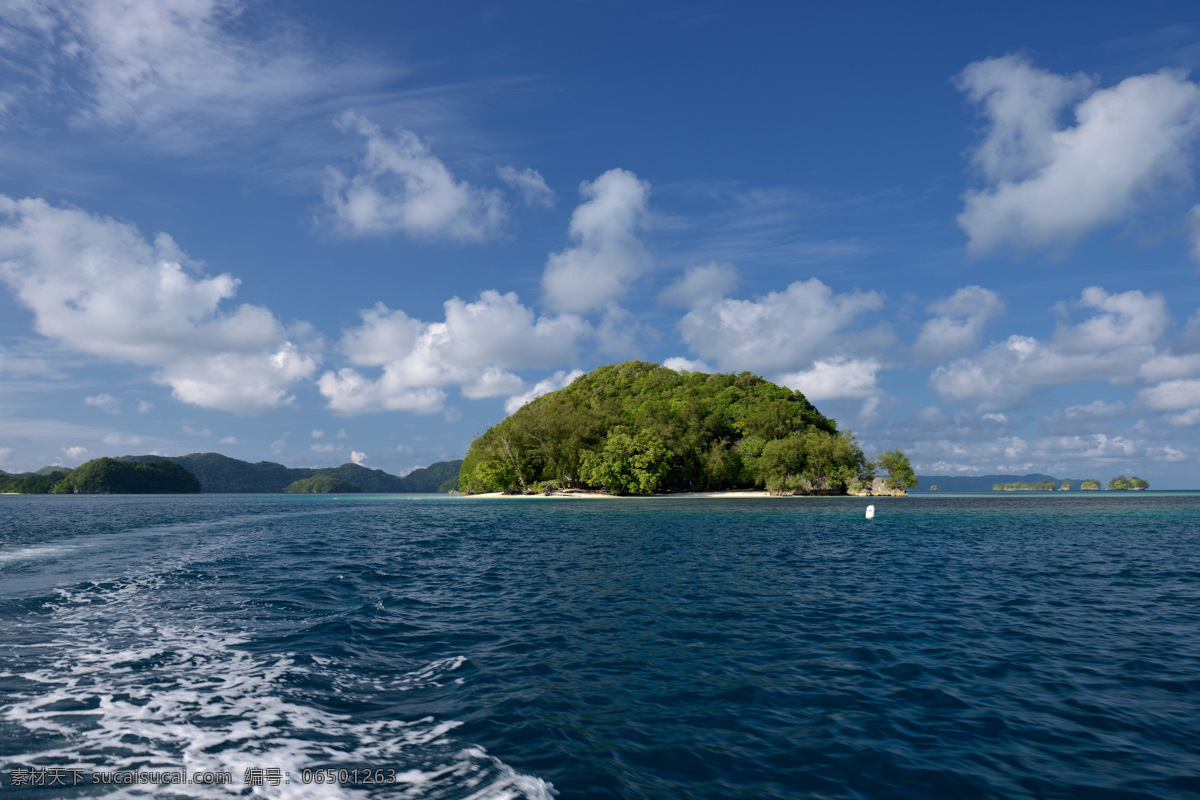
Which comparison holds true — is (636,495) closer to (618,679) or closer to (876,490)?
(876,490)

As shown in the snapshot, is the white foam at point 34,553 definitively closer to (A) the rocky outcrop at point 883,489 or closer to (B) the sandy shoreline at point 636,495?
(B) the sandy shoreline at point 636,495

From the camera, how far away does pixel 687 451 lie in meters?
110

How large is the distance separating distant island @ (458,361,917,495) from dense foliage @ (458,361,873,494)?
20 centimetres

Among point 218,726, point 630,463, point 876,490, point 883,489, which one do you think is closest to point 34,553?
point 218,726

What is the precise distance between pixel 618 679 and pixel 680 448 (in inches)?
3891

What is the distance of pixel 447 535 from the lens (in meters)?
38.8

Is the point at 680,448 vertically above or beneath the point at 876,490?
above

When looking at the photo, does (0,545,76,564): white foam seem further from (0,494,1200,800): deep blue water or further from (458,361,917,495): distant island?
(458,361,917,495): distant island

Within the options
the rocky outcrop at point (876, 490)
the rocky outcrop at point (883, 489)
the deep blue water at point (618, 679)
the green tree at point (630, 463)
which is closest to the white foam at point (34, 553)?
the deep blue water at point (618, 679)

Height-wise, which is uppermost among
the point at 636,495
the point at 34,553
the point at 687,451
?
the point at 687,451

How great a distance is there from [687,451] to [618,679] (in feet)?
330

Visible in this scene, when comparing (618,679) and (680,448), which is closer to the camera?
(618,679)

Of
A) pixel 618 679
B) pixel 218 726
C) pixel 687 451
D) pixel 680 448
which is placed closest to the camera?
pixel 218 726

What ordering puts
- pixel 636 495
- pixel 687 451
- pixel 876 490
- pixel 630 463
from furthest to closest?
pixel 687 451 → pixel 636 495 → pixel 876 490 → pixel 630 463
